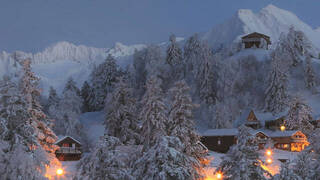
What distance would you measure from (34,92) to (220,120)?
45987mm

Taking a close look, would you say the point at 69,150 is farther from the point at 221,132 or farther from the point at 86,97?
the point at 86,97

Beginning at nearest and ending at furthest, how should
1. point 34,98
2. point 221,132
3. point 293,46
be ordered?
point 34,98 < point 221,132 < point 293,46

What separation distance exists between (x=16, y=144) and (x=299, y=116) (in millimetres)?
56902

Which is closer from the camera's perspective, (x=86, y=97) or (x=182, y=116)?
(x=182, y=116)

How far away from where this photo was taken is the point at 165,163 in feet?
64.2

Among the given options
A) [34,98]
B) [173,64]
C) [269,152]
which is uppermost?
[173,64]

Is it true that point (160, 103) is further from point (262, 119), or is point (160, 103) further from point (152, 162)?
point (262, 119)

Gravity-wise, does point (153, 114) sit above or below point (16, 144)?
above

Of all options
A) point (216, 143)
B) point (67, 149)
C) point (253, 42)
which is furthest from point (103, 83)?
point (253, 42)

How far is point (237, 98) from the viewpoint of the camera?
8475 centimetres

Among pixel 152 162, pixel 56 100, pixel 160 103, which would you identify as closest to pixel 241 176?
pixel 152 162

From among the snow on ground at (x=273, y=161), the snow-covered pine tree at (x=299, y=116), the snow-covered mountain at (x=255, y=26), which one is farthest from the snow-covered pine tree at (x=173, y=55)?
the snow-covered mountain at (x=255, y=26)

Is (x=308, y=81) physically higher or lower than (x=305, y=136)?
higher

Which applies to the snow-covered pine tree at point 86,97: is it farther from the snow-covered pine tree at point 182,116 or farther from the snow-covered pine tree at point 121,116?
the snow-covered pine tree at point 182,116
